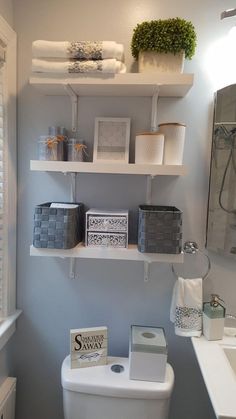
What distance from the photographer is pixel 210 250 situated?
1364mm

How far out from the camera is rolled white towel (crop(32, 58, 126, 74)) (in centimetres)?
111

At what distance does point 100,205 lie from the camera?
1386 millimetres

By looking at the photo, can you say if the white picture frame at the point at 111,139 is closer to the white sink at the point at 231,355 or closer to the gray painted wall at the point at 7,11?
the gray painted wall at the point at 7,11

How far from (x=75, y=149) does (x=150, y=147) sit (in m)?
0.32

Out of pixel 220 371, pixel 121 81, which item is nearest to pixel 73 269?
pixel 220 371

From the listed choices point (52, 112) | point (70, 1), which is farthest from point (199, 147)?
point (70, 1)

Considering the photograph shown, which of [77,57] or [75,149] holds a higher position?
[77,57]

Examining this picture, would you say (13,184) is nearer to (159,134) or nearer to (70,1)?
(159,134)

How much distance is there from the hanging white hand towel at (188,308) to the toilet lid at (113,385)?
0.66 feet

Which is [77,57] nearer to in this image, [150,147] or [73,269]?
[150,147]

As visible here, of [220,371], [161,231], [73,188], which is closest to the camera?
[220,371]

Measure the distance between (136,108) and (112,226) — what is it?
545 mm

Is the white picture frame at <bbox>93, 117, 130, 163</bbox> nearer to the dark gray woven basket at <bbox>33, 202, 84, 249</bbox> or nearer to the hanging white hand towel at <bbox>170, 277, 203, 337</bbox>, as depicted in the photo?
the dark gray woven basket at <bbox>33, 202, 84, 249</bbox>

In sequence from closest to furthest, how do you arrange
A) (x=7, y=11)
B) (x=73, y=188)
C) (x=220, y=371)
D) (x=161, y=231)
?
1. (x=220, y=371)
2. (x=161, y=231)
3. (x=7, y=11)
4. (x=73, y=188)
